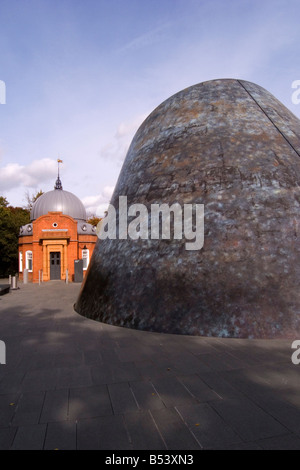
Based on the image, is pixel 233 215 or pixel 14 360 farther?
pixel 233 215

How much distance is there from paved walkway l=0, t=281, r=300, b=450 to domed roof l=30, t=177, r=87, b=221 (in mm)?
29749

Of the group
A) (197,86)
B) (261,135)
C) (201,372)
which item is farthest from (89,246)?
(201,372)

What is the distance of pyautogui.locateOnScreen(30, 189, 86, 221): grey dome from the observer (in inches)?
1352

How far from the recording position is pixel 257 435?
8.91 ft

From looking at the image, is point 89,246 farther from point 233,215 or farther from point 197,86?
point 233,215

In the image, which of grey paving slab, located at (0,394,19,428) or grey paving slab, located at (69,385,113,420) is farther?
grey paving slab, located at (69,385,113,420)

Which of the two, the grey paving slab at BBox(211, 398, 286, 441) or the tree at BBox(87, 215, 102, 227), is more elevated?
the tree at BBox(87, 215, 102, 227)

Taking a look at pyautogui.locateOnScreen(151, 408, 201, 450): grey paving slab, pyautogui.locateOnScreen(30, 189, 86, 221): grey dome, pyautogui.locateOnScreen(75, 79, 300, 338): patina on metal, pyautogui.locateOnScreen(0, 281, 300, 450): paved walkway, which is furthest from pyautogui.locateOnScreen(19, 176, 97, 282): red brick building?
pyautogui.locateOnScreen(151, 408, 201, 450): grey paving slab

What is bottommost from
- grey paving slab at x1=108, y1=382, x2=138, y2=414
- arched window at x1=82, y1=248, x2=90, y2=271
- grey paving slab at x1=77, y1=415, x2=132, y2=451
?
grey paving slab at x1=108, y1=382, x2=138, y2=414

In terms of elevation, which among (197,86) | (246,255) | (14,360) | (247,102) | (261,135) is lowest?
(14,360)

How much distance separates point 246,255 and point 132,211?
11.4 ft

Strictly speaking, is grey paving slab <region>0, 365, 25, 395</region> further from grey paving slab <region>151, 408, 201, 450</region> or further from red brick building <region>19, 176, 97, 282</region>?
red brick building <region>19, 176, 97, 282</region>

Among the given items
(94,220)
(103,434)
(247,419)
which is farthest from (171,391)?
(94,220)

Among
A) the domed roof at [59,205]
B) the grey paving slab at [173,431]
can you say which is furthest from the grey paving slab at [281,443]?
the domed roof at [59,205]
